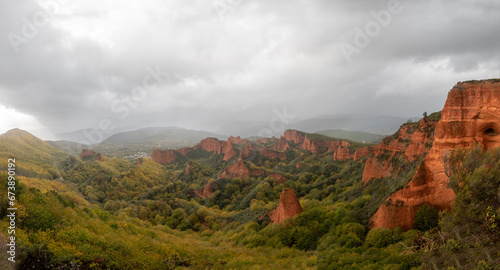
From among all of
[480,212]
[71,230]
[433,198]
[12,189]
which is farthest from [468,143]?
[12,189]

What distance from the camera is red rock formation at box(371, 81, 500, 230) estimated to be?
1792cm

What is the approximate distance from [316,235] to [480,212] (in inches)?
648

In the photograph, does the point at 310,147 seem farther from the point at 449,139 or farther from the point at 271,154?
the point at 449,139

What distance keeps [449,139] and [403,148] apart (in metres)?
16.6

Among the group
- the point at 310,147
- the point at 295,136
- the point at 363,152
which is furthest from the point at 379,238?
the point at 295,136

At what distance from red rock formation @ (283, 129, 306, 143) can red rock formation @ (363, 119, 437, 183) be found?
120648 mm

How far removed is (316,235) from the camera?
85.1ft

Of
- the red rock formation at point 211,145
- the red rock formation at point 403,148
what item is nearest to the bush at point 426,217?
the red rock formation at point 403,148

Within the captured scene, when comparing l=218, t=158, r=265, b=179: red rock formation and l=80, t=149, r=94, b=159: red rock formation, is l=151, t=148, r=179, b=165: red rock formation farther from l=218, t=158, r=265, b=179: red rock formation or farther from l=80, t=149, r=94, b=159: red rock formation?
l=218, t=158, r=265, b=179: red rock formation

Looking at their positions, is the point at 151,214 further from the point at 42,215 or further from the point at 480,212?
the point at 480,212

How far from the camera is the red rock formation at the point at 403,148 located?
29458 millimetres

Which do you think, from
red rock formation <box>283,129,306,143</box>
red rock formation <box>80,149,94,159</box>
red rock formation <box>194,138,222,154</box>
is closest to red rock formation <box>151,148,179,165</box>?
red rock formation <box>194,138,222,154</box>

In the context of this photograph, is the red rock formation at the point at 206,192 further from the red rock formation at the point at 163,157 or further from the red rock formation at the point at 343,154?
the red rock formation at the point at 163,157

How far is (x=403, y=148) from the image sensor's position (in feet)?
113
